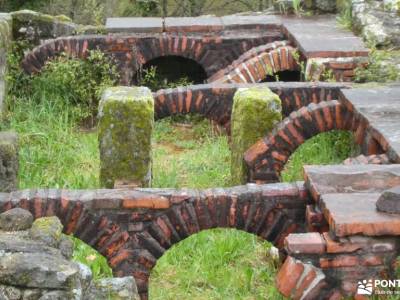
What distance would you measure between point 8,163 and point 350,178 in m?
2.69

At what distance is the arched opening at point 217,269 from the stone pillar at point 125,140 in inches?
28.5

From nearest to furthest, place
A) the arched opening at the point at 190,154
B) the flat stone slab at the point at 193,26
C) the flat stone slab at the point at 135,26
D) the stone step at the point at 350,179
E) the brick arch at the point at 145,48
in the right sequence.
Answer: the stone step at the point at 350,179, the arched opening at the point at 190,154, the brick arch at the point at 145,48, the flat stone slab at the point at 135,26, the flat stone slab at the point at 193,26

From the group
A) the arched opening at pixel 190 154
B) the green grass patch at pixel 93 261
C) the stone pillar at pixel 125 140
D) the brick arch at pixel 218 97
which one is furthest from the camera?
the brick arch at pixel 218 97

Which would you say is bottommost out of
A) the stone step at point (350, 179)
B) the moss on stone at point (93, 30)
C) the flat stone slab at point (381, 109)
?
the moss on stone at point (93, 30)

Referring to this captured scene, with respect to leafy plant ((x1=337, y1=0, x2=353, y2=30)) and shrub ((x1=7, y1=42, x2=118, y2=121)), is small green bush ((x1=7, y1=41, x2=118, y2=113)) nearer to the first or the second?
shrub ((x1=7, y1=42, x2=118, y2=121))

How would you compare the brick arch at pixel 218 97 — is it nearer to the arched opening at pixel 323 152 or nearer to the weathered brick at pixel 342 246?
the arched opening at pixel 323 152

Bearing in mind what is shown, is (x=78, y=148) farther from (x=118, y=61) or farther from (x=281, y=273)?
(x=281, y=273)

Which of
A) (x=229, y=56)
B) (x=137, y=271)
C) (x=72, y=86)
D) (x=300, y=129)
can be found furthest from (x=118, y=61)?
(x=137, y=271)

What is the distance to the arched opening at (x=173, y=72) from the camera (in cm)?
1183

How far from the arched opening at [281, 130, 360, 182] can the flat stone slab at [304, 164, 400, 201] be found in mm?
2808

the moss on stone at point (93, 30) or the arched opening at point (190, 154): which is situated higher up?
the moss on stone at point (93, 30)

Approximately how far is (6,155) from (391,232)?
10.4 ft

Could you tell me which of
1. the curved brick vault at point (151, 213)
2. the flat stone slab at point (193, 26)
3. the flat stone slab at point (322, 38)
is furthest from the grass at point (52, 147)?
the flat stone slab at point (322, 38)

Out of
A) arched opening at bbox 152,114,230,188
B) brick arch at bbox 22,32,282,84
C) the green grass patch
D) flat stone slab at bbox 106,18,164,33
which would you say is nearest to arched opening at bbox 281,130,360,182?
arched opening at bbox 152,114,230,188
